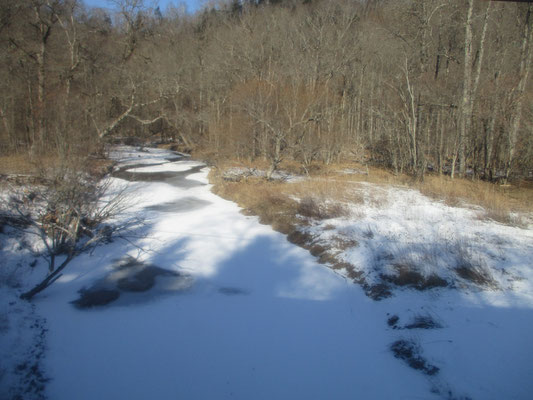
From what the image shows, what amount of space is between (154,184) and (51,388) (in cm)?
1425

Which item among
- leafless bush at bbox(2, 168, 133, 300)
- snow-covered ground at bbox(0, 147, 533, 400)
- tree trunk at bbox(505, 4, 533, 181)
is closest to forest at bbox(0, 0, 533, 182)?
tree trunk at bbox(505, 4, 533, 181)

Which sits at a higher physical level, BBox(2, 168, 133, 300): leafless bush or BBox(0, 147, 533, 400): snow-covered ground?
BBox(2, 168, 133, 300): leafless bush

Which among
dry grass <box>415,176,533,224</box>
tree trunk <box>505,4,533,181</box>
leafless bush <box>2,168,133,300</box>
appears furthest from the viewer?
tree trunk <box>505,4,533,181</box>

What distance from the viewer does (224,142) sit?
77.7 feet

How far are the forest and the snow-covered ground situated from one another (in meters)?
3.67

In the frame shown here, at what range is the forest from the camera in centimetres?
1548

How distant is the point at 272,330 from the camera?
554 centimetres

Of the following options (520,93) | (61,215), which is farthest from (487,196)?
(61,215)

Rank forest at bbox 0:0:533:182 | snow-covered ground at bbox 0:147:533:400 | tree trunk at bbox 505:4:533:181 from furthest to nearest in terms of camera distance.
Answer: forest at bbox 0:0:533:182, tree trunk at bbox 505:4:533:181, snow-covered ground at bbox 0:147:533:400

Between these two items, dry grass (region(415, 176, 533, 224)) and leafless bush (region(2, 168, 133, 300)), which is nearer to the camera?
leafless bush (region(2, 168, 133, 300))

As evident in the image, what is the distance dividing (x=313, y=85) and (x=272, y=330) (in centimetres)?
1908

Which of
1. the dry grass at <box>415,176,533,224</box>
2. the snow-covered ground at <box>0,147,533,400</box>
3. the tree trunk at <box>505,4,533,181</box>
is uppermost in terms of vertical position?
the tree trunk at <box>505,4,533,181</box>

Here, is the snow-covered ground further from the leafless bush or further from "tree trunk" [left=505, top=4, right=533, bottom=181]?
"tree trunk" [left=505, top=4, right=533, bottom=181]

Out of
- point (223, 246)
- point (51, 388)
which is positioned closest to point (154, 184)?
point (223, 246)
